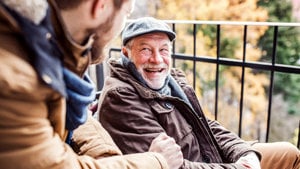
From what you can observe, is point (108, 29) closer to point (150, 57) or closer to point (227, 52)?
point (150, 57)

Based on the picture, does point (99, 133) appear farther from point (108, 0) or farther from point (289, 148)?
point (289, 148)

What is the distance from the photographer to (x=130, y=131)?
148cm

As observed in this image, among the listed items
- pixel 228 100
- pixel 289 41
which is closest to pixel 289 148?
pixel 228 100

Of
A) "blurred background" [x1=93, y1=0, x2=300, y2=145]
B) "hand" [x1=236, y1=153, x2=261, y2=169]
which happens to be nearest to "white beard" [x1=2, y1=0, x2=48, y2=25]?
"hand" [x1=236, y1=153, x2=261, y2=169]

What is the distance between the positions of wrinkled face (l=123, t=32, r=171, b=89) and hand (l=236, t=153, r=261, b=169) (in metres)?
0.57

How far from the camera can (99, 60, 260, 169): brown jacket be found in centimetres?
148

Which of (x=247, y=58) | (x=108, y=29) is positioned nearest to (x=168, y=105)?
(x=108, y=29)

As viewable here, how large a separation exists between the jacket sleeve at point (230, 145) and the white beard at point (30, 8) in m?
1.34

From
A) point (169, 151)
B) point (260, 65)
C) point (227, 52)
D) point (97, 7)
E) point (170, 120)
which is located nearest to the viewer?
point (97, 7)

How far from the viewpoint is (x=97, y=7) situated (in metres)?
0.72

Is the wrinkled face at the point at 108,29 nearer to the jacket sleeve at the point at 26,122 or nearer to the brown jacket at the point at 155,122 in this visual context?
the jacket sleeve at the point at 26,122

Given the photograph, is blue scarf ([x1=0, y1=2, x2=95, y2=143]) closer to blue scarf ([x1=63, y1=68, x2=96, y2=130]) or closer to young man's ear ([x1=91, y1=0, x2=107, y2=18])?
blue scarf ([x1=63, y1=68, x2=96, y2=130])

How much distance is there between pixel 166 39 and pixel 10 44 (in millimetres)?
1127

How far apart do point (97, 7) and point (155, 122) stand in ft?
2.92
